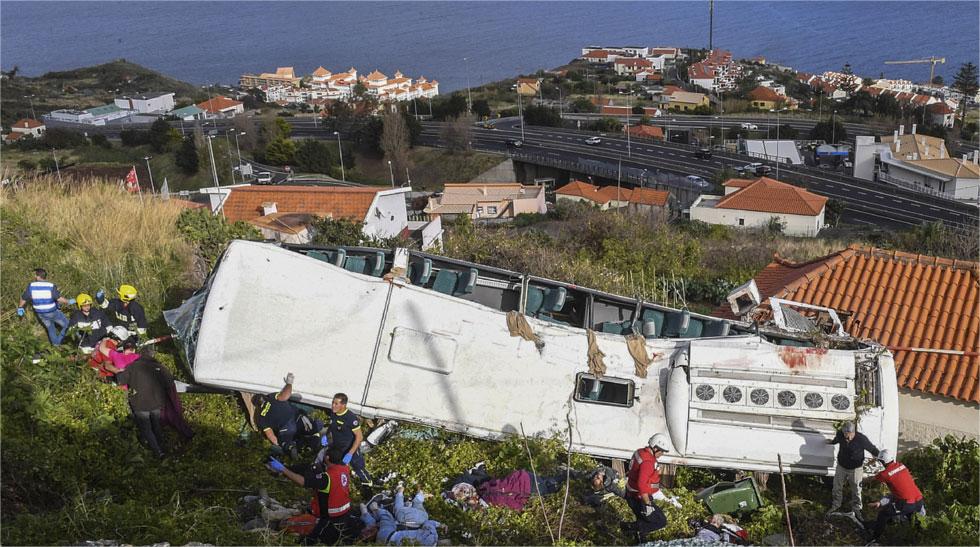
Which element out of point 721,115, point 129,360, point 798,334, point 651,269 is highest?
point 129,360

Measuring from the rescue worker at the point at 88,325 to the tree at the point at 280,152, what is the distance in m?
62.1

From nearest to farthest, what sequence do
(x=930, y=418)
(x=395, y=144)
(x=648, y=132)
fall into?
(x=930, y=418) < (x=395, y=144) < (x=648, y=132)

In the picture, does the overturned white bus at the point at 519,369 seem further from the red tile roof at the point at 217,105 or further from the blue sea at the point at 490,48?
the blue sea at the point at 490,48

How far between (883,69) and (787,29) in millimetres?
62321

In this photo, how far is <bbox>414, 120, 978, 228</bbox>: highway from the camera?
5009cm

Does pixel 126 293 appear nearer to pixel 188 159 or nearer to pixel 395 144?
pixel 395 144

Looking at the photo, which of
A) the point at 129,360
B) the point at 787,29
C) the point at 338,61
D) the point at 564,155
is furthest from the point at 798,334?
the point at 787,29

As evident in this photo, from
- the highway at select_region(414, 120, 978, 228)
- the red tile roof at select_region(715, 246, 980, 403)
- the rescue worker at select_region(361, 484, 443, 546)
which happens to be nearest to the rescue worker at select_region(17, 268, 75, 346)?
the rescue worker at select_region(361, 484, 443, 546)

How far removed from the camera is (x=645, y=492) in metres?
6.34

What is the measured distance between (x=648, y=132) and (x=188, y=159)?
45.5 metres

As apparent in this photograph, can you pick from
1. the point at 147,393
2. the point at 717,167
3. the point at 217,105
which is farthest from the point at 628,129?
the point at 147,393

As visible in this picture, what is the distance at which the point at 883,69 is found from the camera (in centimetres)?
13500

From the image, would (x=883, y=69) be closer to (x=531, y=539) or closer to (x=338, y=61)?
(x=338, y=61)

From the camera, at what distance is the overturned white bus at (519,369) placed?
7.83 metres
